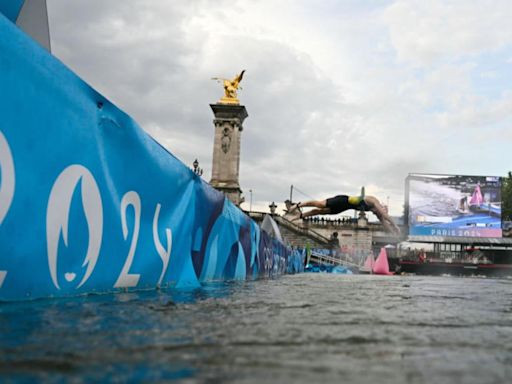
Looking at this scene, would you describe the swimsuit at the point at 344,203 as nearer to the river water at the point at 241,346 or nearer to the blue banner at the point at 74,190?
the blue banner at the point at 74,190

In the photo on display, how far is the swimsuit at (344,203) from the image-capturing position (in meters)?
19.0

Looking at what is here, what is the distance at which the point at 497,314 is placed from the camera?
10.7 feet

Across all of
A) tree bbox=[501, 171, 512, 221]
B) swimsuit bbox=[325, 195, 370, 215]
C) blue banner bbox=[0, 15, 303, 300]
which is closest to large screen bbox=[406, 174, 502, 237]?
tree bbox=[501, 171, 512, 221]

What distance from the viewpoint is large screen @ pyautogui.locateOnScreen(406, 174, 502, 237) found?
1703 inches

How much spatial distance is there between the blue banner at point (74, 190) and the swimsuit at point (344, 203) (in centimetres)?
1423

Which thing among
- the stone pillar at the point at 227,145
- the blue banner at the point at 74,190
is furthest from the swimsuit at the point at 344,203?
the stone pillar at the point at 227,145

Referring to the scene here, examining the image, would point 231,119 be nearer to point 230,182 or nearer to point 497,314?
point 230,182

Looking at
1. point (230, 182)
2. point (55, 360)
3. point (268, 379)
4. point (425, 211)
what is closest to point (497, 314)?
point (268, 379)

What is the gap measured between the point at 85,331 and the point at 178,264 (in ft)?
10.5

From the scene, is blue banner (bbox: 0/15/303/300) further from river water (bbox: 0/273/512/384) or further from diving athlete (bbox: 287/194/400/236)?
diving athlete (bbox: 287/194/400/236)

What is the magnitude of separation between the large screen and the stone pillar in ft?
49.8

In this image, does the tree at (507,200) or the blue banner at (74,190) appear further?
the tree at (507,200)

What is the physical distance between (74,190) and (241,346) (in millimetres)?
1887

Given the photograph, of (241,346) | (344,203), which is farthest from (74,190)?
(344,203)
